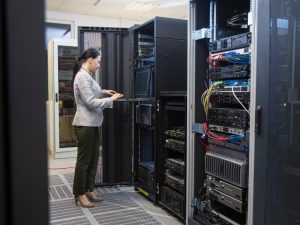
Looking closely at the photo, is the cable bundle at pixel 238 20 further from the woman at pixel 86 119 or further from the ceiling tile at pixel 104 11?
the ceiling tile at pixel 104 11

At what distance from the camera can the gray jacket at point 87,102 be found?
2.94 meters

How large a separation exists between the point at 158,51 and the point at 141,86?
51 centimetres

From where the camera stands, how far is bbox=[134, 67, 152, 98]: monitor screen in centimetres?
317

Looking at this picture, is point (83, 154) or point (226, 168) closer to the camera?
point (226, 168)

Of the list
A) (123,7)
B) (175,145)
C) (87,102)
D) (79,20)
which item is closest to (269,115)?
(175,145)

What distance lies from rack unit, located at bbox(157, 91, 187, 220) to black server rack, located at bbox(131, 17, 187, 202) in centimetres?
7

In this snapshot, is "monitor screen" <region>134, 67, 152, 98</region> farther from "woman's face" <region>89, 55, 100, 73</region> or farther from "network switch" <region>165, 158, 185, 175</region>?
"network switch" <region>165, 158, 185, 175</region>

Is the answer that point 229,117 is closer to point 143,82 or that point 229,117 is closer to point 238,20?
point 238,20

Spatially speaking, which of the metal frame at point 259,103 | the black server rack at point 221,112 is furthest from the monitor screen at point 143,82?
the metal frame at point 259,103

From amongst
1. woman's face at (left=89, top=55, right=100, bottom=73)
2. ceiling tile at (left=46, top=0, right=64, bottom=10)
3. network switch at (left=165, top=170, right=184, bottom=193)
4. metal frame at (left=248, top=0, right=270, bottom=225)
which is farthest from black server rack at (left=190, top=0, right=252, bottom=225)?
ceiling tile at (left=46, top=0, right=64, bottom=10)

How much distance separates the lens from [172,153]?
9.96 feet

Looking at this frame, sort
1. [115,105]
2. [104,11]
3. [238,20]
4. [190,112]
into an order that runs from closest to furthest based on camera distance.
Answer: [238,20] < [190,112] < [115,105] < [104,11]

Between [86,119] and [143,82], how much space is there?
2.38 ft

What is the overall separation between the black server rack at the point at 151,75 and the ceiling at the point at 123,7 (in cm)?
277
